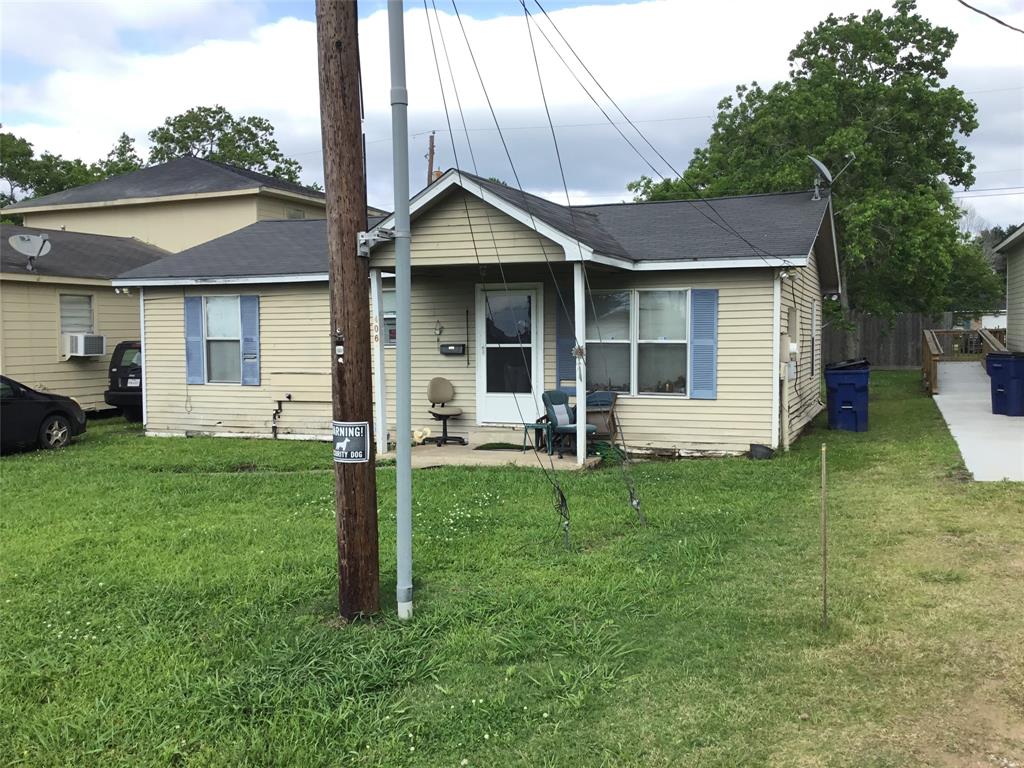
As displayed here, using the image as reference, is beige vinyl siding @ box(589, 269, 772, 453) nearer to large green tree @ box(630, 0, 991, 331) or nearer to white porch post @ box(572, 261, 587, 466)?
white porch post @ box(572, 261, 587, 466)

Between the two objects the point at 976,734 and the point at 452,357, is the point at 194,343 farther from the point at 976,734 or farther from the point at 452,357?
the point at 976,734

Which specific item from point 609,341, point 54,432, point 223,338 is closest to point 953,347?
point 609,341

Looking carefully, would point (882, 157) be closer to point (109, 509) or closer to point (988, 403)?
point (988, 403)

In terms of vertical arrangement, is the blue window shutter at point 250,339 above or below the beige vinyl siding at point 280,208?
below

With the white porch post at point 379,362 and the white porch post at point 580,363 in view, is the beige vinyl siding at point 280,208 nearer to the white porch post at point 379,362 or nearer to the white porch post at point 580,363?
the white porch post at point 379,362

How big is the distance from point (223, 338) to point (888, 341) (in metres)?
20.5

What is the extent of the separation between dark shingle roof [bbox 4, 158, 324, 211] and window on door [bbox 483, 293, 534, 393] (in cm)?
1199

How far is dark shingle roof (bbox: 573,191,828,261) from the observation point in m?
10.4

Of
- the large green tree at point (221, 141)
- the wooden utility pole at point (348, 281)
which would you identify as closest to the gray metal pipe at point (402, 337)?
the wooden utility pole at point (348, 281)

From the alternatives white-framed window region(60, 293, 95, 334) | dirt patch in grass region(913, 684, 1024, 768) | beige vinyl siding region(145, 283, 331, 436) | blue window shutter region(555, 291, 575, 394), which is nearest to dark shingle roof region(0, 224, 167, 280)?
white-framed window region(60, 293, 95, 334)

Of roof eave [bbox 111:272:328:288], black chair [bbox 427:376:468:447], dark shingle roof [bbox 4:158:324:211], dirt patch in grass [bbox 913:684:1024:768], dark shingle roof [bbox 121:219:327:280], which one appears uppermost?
dark shingle roof [bbox 4:158:324:211]

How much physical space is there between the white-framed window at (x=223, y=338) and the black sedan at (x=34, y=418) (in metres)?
2.12

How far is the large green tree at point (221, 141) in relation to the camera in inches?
1446

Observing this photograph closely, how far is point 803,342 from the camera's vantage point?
12.8 m
